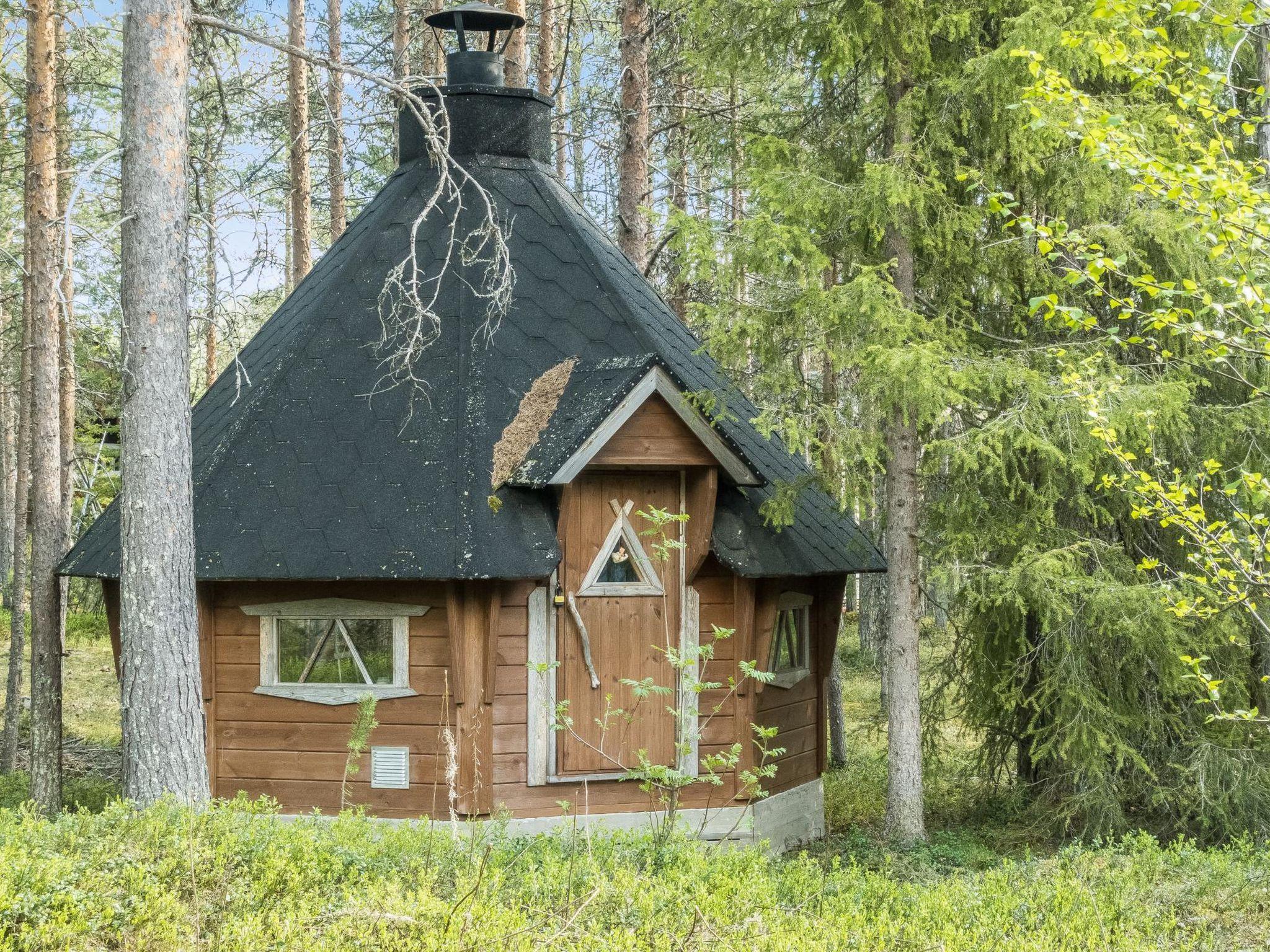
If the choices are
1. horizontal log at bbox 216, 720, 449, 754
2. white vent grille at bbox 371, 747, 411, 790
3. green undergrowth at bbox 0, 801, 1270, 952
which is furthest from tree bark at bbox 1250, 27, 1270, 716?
white vent grille at bbox 371, 747, 411, 790

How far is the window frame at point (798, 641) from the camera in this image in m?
10.0

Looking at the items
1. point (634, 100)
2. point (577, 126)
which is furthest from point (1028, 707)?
point (577, 126)

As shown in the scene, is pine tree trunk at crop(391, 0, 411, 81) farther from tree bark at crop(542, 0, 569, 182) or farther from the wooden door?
the wooden door

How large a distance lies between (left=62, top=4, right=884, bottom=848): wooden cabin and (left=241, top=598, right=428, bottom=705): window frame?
16mm

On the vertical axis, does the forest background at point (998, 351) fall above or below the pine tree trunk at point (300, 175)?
below

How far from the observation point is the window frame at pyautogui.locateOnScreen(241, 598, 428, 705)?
8906 mm

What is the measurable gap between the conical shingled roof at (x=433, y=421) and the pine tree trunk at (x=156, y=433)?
101 cm

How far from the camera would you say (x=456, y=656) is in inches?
342

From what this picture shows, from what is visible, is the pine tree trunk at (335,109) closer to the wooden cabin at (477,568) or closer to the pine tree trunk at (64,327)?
the pine tree trunk at (64,327)

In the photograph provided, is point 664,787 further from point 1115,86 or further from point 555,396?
point 1115,86

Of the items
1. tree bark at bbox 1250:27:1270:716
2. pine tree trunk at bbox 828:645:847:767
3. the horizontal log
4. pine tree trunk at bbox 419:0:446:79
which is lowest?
pine tree trunk at bbox 828:645:847:767

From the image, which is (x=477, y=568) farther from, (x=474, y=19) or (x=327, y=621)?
(x=474, y=19)

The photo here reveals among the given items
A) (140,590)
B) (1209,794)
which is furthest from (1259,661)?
(140,590)

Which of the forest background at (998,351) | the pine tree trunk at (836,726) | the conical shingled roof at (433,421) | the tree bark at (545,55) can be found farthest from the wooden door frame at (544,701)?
the tree bark at (545,55)
